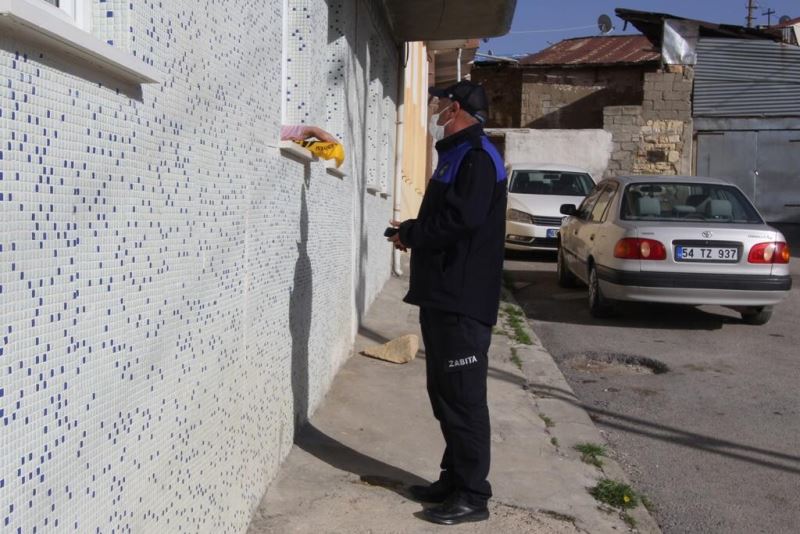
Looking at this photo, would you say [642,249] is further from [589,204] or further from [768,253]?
[589,204]

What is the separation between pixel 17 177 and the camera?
1.59 meters

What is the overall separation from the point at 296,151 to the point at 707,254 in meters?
5.82

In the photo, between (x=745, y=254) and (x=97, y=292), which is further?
(x=745, y=254)

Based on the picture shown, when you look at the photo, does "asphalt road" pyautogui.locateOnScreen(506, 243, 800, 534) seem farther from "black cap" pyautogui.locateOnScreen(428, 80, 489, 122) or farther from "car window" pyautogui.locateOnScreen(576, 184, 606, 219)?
"black cap" pyautogui.locateOnScreen(428, 80, 489, 122)

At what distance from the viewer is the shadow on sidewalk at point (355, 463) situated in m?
4.32

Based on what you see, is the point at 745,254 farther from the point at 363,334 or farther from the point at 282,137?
the point at 282,137

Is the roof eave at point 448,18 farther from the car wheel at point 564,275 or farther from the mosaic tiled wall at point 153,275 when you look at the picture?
the mosaic tiled wall at point 153,275

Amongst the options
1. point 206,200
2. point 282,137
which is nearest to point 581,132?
point 282,137

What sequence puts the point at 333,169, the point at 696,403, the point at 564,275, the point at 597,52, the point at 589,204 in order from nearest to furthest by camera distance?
1. the point at 333,169
2. the point at 696,403
3. the point at 589,204
4. the point at 564,275
5. the point at 597,52

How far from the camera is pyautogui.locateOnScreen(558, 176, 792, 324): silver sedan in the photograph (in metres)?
8.81

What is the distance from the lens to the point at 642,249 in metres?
8.88

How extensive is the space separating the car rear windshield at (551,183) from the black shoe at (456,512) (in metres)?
13.1

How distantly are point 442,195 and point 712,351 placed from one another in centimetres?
522

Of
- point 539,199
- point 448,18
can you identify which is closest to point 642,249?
point 448,18
